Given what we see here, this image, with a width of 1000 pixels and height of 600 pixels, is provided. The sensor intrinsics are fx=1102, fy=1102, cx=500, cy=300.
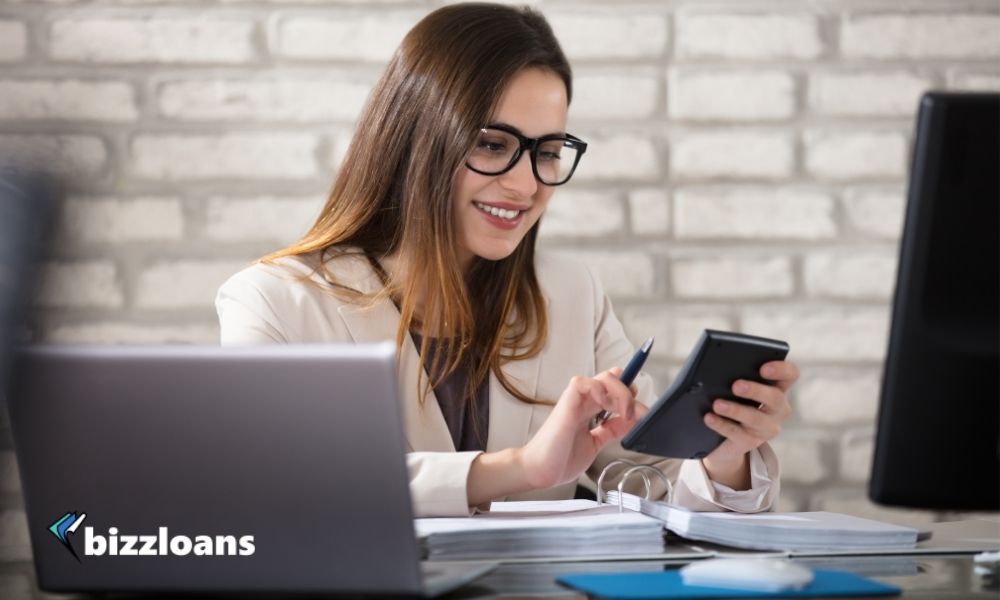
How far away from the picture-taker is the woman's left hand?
116 centimetres

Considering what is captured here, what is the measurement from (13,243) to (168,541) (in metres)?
0.27

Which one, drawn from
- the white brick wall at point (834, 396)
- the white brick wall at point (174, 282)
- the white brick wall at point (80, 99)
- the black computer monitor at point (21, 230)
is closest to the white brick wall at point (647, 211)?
the white brick wall at point (834, 396)

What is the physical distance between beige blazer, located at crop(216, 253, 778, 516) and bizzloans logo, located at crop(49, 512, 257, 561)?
62 cm

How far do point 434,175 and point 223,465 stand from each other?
2.99 ft

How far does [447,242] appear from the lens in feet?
5.54

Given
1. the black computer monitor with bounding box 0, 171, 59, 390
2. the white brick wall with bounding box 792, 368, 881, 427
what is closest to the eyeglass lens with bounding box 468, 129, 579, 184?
the white brick wall with bounding box 792, 368, 881, 427

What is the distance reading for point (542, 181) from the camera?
166 cm

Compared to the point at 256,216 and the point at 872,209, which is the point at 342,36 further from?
the point at 872,209

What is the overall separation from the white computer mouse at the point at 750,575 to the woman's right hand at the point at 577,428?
0.35 metres

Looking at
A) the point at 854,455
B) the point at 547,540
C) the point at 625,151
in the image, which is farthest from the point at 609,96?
the point at 547,540

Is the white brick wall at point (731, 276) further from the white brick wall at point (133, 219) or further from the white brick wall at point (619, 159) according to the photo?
the white brick wall at point (133, 219)

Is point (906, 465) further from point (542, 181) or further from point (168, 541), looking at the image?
point (542, 181)

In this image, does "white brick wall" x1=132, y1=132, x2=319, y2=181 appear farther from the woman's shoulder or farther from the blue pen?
the blue pen

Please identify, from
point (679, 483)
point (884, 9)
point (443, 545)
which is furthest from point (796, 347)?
point (443, 545)
